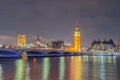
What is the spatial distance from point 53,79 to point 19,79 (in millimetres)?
3812

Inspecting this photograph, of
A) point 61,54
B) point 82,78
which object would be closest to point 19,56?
point 61,54

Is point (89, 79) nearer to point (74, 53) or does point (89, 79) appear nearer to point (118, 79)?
point (118, 79)

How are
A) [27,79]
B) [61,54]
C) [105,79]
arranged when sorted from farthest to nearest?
[61,54], [105,79], [27,79]

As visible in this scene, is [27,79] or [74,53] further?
[74,53]

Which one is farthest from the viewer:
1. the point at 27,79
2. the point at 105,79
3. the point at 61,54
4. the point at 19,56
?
the point at 61,54

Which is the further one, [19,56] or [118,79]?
[19,56]

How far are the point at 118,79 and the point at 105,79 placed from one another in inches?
64.7

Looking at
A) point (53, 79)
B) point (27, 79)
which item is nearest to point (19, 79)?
point (27, 79)

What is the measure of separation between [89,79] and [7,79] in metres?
9.41

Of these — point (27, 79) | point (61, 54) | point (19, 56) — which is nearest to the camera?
point (27, 79)

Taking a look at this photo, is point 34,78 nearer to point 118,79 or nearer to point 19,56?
point 118,79

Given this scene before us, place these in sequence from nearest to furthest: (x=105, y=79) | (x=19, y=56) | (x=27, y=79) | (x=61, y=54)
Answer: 1. (x=27, y=79)
2. (x=105, y=79)
3. (x=19, y=56)
4. (x=61, y=54)

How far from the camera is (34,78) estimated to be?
3462 centimetres

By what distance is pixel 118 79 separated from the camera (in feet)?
118
